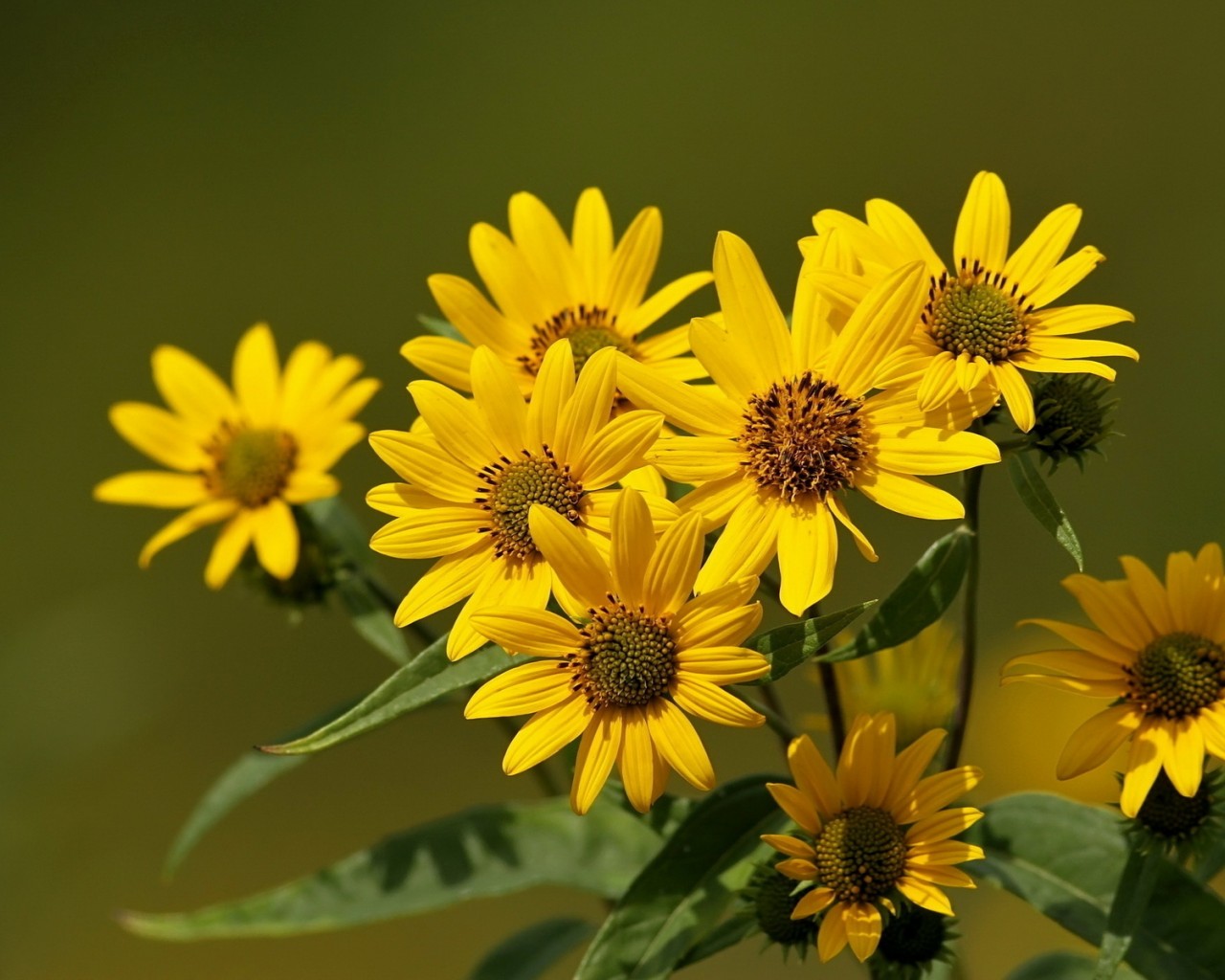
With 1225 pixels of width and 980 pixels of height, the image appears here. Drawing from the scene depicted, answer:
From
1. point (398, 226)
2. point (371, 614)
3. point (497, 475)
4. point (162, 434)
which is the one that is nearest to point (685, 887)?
point (497, 475)

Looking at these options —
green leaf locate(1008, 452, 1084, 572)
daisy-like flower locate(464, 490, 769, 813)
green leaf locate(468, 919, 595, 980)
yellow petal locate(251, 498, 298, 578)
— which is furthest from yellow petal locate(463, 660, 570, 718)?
green leaf locate(468, 919, 595, 980)

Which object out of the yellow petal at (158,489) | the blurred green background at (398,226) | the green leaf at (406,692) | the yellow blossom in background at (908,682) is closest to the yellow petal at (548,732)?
the green leaf at (406,692)

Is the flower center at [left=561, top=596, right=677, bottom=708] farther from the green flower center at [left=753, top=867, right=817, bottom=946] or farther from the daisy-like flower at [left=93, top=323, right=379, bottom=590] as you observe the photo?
the daisy-like flower at [left=93, top=323, right=379, bottom=590]

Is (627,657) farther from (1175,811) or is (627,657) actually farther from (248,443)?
(248,443)

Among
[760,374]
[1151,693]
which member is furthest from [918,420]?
[1151,693]

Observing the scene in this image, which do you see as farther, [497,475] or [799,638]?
[497,475]

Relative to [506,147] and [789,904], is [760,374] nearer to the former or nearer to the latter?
[789,904]
